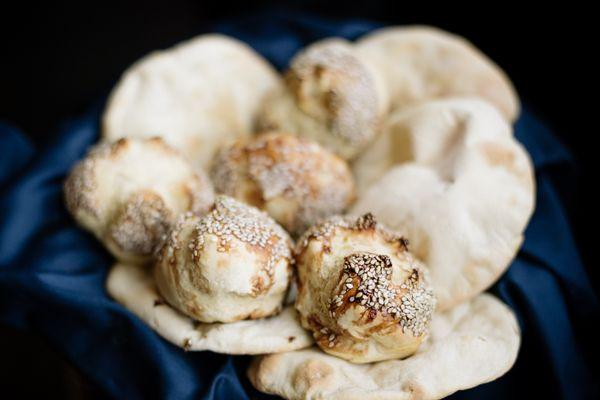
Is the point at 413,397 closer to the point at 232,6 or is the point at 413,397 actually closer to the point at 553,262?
the point at 553,262

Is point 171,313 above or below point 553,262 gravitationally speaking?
above

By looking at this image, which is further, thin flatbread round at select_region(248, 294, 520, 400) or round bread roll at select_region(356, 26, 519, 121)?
round bread roll at select_region(356, 26, 519, 121)

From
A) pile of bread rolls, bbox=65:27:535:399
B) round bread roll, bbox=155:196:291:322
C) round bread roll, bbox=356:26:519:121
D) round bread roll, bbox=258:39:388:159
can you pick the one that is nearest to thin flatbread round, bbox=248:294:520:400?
pile of bread rolls, bbox=65:27:535:399

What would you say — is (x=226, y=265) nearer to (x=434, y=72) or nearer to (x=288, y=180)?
(x=288, y=180)

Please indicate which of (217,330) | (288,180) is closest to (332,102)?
(288,180)

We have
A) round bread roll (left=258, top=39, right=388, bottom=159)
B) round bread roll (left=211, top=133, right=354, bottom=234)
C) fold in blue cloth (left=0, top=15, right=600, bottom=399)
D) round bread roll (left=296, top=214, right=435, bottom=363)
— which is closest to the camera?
round bread roll (left=296, top=214, right=435, bottom=363)

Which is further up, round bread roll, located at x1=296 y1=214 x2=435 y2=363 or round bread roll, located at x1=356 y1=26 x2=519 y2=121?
round bread roll, located at x1=356 y1=26 x2=519 y2=121

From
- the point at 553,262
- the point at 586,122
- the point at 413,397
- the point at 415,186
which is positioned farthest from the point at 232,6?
the point at 413,397

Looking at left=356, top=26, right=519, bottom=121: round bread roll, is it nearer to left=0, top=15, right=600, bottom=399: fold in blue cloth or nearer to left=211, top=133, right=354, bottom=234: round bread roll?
left=0, top=15, right=600, bottom=399: fold in blue cloth
